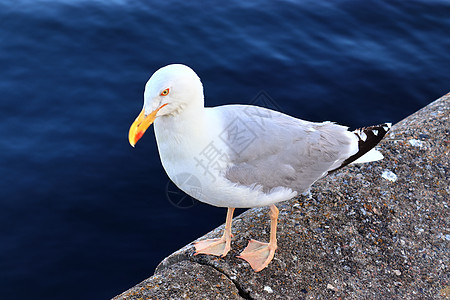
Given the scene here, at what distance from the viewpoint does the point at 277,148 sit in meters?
3.12

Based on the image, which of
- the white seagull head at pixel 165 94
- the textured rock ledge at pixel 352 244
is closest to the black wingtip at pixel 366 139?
the textured rock ledge at pixel 352 244

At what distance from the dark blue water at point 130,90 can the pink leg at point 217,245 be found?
8.07 feet

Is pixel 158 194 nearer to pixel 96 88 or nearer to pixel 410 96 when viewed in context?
pixel 96 88

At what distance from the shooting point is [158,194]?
253 inches

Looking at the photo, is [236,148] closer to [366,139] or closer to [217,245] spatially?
[217,245]

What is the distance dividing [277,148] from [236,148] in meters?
0.30

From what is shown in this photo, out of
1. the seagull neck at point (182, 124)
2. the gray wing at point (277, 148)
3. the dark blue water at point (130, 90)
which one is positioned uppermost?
the seagull neck at point (182, 124)

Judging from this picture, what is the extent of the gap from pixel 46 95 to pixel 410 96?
19.8 ft

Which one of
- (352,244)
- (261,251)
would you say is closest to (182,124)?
(261,251)

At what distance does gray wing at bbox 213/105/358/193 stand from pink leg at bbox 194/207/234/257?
1.73ft

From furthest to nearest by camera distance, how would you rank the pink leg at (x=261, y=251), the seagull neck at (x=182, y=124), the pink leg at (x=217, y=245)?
the pink leg at (x=217, y=245), the pink leg at (x=261, y=251), the seagull neck at (x=182, y=124)

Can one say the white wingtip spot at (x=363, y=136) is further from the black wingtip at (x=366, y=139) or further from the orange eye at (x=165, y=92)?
the orange eye at (x=165, y=92)

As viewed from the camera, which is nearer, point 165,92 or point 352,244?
point 165,92

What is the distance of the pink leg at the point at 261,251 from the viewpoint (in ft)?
10.3
